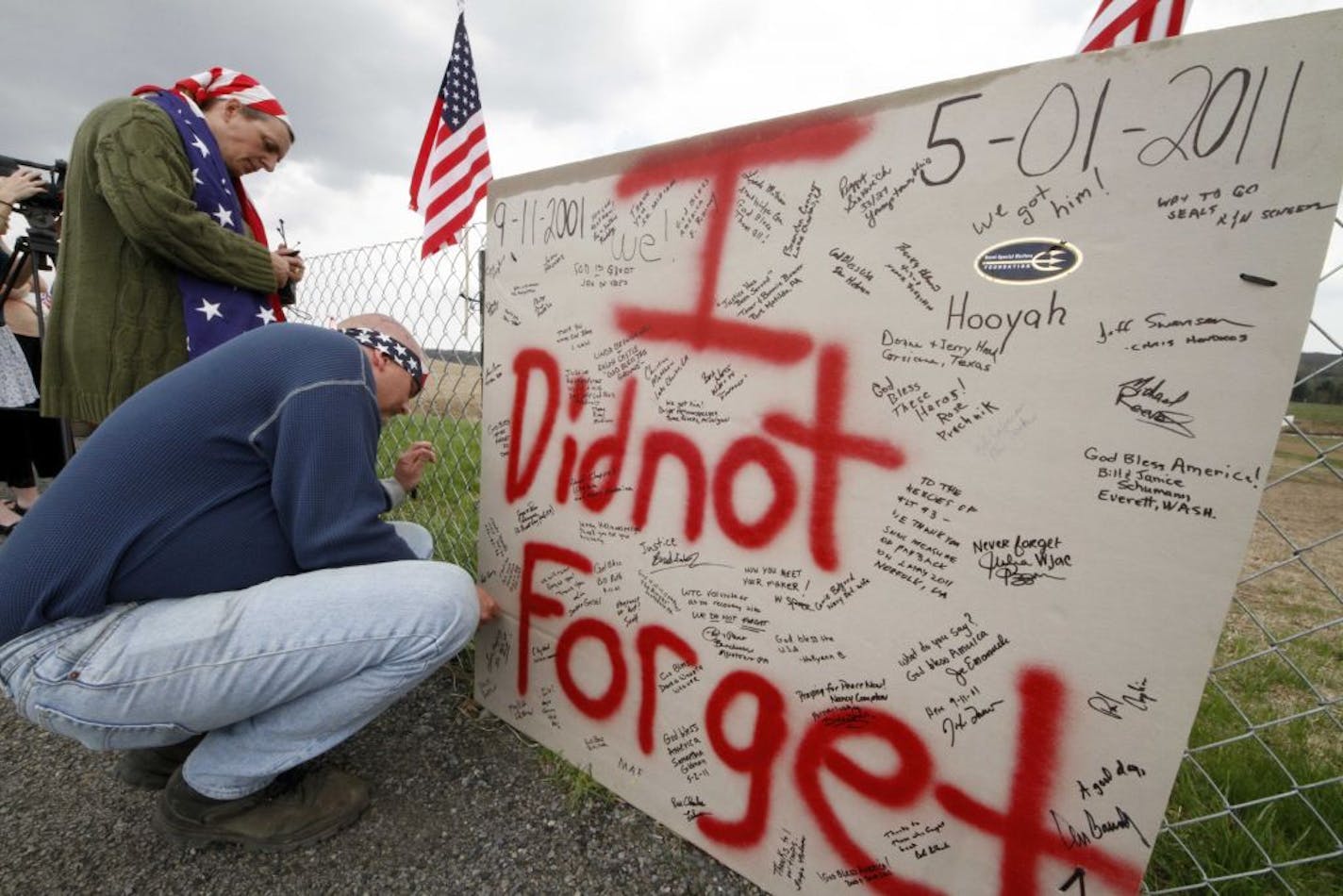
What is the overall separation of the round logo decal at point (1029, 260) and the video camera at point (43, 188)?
3735mm

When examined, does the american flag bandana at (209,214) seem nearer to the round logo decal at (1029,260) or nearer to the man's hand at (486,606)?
the man's hand at (486,606)

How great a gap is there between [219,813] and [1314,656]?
15.3 feet

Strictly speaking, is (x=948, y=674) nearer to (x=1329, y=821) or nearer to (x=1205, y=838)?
(x=1205, y=838)

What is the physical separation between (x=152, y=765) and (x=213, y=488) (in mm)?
992

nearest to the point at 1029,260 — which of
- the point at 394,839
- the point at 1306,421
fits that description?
the point at 1306,421

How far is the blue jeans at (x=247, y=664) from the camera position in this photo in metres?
1.47

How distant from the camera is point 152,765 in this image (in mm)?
1907

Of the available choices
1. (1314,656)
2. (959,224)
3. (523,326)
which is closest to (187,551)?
(523,326)

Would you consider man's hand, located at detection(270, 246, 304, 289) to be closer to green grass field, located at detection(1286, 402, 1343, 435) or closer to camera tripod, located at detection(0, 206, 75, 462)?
camera tripod, located at detection(0, 206, 75, 462)

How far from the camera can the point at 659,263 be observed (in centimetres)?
179

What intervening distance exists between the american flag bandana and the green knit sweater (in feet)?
0.16

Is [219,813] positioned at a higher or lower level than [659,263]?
lower
